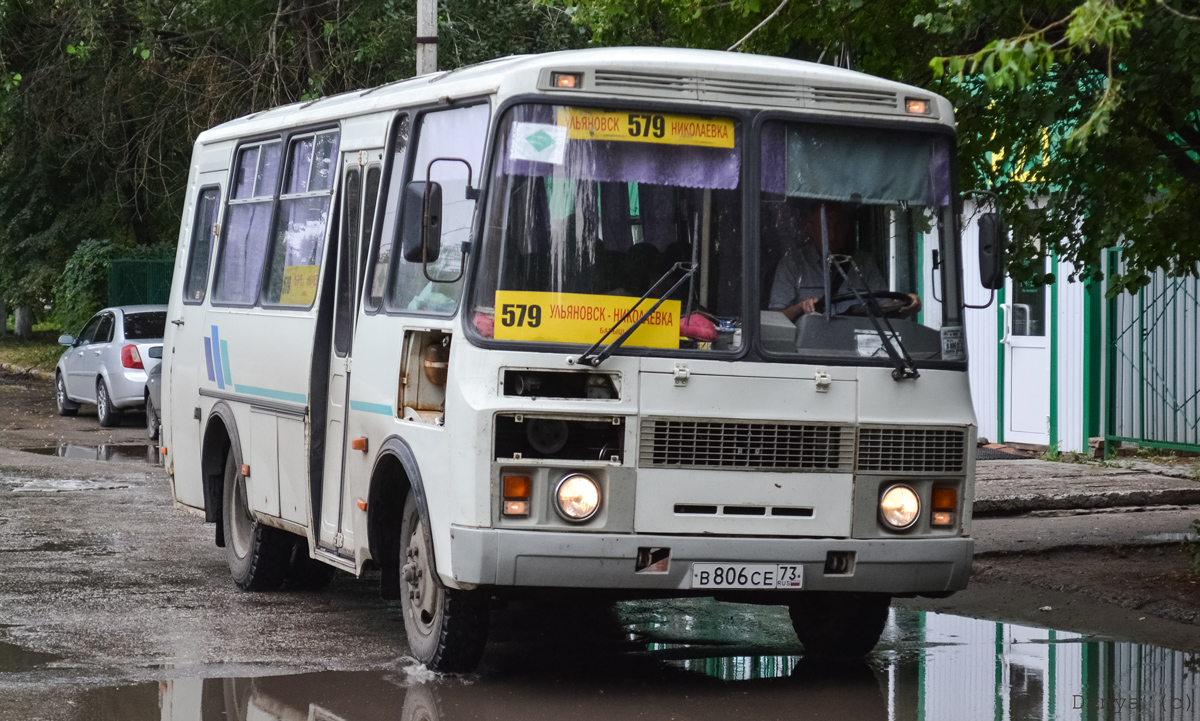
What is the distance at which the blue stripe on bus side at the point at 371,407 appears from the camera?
799cm

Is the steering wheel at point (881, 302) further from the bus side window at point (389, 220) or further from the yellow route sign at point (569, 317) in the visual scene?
the bus side window at point (389, 220)

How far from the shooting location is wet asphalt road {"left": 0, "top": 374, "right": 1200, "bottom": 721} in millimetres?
7137

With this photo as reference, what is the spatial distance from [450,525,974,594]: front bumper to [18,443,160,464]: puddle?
1153 centimetres

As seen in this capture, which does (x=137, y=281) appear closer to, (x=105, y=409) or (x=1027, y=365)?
(x=105, y=409)

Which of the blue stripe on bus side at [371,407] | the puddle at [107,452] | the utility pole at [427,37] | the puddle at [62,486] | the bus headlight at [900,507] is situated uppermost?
the utility pole at [427,37]

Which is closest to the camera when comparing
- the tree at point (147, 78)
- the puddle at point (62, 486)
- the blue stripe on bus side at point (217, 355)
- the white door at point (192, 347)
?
the blue stripe on bus side at point (217, 355)

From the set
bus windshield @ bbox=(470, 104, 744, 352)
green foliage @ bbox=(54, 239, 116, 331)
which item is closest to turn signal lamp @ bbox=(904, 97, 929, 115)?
bus windshield @ bbox=(470, 104, 744, 352)

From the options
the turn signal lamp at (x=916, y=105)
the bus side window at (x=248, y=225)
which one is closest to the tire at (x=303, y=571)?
the bus side window at (x=248, y=225)

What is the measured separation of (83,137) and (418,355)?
23.9 meters

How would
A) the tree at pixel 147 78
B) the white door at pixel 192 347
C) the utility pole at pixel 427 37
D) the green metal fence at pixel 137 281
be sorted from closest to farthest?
the white door at pixel 192 347, the utility pole at pixel 427 37, the tree at pixel 147 78, the green metal fence at pixel 137 281

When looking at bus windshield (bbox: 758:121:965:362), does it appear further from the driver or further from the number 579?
the number 579

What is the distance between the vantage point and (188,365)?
11.3m

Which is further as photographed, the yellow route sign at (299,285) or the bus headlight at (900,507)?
the yellow route sign at (299,285)

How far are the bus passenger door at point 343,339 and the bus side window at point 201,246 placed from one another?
2.38 metres
